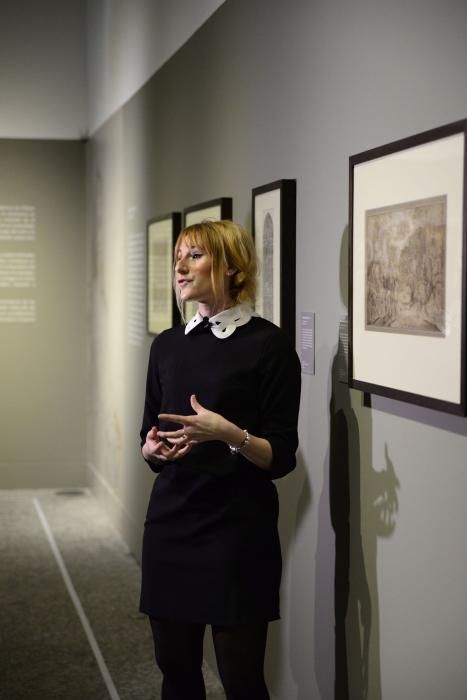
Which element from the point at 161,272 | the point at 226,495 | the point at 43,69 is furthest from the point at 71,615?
the point at 43,69

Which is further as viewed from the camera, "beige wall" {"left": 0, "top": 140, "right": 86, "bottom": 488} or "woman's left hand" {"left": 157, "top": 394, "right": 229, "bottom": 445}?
"beige wall" {"left": 0, "top": 140, "right": 86, "bottom": 488}

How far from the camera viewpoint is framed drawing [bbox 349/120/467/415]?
232cm

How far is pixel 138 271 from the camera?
21.8 ft

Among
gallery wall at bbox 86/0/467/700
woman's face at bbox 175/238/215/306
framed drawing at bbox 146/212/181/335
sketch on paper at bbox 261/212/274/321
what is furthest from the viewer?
framed drawing at bbox 146/212/181/335

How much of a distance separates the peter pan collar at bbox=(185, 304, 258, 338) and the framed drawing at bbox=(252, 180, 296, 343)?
0.73m

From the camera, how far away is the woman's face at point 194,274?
2.87 meters

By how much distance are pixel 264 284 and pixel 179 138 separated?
6.02ft

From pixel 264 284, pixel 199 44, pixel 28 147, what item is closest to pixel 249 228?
pixel 264 284

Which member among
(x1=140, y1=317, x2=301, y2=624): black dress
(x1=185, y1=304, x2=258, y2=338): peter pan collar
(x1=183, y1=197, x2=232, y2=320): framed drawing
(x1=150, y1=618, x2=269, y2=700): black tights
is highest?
(x1=183, y1=197, x2=232, y2=320): framed drawing

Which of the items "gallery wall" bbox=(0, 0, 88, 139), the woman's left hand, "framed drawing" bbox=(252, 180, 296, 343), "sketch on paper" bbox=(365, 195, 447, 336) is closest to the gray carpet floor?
"framed drawing" bbox=(252, 180, 296, 343)

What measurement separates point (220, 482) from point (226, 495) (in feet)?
0.13

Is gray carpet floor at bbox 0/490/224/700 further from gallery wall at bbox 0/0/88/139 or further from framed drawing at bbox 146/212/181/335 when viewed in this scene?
gallery wall at bbox 0/0/88/139

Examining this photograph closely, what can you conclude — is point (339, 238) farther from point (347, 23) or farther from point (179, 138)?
point (179, 138)

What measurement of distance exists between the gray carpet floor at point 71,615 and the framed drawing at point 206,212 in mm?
1616
